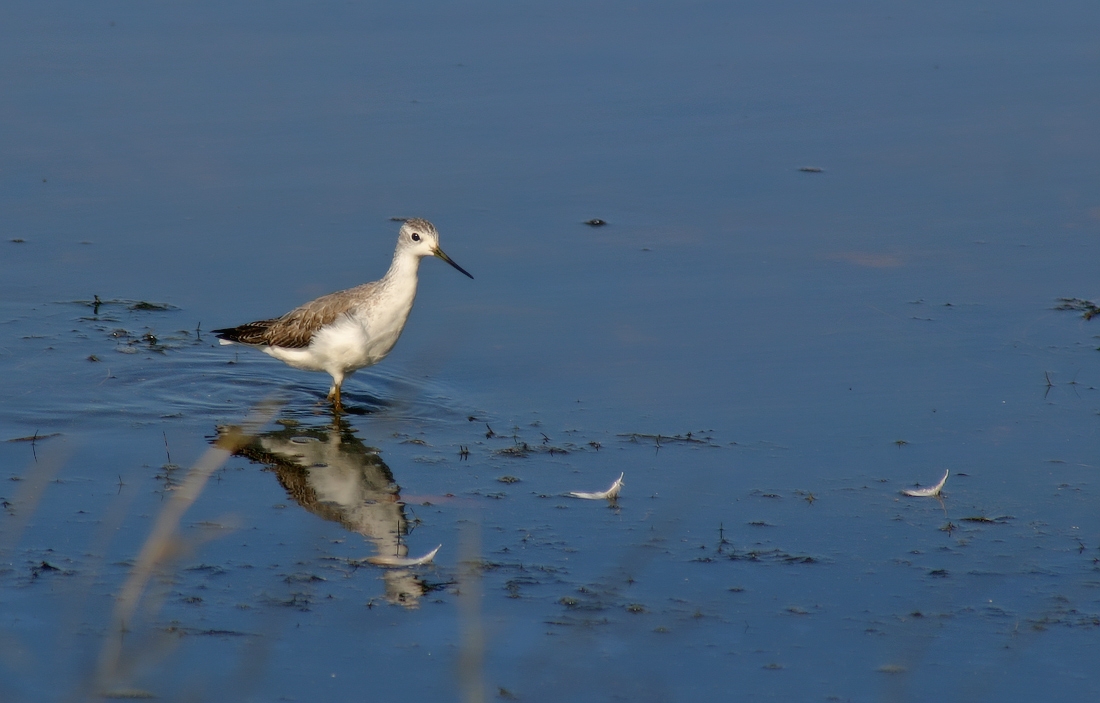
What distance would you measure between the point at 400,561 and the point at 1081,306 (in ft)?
19.7

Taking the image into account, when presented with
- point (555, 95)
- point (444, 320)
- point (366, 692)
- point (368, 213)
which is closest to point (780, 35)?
point (555, 95)

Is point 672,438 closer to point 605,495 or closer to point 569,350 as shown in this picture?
point 605,495

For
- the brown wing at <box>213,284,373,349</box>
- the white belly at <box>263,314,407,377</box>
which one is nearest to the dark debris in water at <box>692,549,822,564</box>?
the white belly at <box>263,314,407,377</box>

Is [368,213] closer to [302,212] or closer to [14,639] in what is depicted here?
[302,212]

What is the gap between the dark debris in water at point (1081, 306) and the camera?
9945mm

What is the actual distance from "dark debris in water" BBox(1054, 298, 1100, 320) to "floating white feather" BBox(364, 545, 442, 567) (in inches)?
226

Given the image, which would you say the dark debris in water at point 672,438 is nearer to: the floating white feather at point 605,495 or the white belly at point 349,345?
the floating white feather at point 605,495

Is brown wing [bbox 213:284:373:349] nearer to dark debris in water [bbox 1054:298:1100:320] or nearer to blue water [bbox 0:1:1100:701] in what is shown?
blue water [bbox 0:1:1100:701]

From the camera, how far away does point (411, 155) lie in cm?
1270

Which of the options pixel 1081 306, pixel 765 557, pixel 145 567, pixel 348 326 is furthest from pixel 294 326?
pixel 1081 306

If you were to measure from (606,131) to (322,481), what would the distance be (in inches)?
255

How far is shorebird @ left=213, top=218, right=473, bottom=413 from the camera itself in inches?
352

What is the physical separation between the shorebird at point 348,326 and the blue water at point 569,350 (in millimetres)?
348

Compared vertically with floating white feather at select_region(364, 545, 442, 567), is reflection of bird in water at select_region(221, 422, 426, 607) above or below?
above
